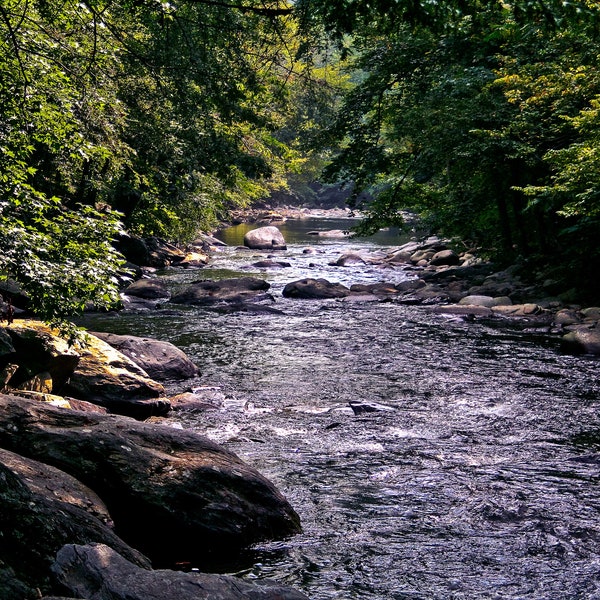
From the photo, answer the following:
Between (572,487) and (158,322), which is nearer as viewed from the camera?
(572,487)

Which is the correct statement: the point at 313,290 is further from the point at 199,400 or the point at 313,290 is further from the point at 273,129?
the point at 199,400

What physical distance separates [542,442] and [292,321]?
837cm

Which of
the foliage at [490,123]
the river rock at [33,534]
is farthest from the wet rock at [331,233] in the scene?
the river rock at [33,534]

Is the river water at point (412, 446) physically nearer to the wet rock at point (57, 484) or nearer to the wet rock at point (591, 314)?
the wet rock at point (57, 484)

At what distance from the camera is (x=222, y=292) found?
714 inches

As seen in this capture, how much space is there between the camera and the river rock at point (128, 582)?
3125 mm

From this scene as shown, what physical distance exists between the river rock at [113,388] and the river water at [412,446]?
0.47m

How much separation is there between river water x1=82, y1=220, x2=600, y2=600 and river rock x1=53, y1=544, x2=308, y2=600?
131 cm

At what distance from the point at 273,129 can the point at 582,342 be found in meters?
11.0

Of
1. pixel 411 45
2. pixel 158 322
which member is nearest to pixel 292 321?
pixel 158 322

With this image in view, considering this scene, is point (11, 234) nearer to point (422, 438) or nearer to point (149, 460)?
point (149, 460)

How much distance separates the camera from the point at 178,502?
16.7 feet

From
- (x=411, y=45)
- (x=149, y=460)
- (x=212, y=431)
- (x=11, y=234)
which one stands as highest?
(x=411, y=45)

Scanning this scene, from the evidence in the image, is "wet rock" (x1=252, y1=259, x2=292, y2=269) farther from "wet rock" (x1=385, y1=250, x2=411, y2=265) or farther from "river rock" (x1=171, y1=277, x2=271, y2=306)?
"river rock" (x1=171, y1=277, x2=271, y2=306)
